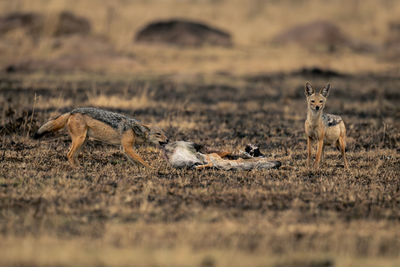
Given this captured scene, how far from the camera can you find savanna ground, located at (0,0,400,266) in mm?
5418

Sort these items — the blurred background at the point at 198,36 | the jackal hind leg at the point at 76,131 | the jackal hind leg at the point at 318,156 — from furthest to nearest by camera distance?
1. the blurred background at the point at 198,36
2. the jackal hind leg at the point at 318,156
3. the jackal hind leg at the point at 76,131

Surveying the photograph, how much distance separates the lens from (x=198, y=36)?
3488 centimetres

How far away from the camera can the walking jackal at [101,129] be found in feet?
29.6

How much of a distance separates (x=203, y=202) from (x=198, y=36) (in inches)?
1119

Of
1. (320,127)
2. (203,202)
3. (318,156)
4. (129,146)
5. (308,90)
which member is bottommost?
(203,202)

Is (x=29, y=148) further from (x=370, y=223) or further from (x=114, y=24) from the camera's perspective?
(x=114, y=24)

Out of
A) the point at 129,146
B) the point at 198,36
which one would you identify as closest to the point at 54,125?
the point at 129,146

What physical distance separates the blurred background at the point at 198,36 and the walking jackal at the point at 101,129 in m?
15.5

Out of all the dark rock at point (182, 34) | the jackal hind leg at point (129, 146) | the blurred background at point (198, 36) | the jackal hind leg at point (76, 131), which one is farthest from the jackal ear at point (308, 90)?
the dark rock at point (182, 34)

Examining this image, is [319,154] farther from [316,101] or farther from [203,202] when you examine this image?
[203,202]

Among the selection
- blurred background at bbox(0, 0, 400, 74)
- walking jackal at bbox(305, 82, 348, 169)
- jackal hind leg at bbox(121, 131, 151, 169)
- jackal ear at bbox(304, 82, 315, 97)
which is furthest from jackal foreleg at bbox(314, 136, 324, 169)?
blurred background at bbox(0, 0, 400, 74)

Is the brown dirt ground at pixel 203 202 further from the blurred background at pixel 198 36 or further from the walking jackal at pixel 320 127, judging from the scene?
the blurred background at pixel 198 36

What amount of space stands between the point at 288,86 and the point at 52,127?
14.1m

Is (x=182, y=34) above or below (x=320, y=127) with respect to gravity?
above
